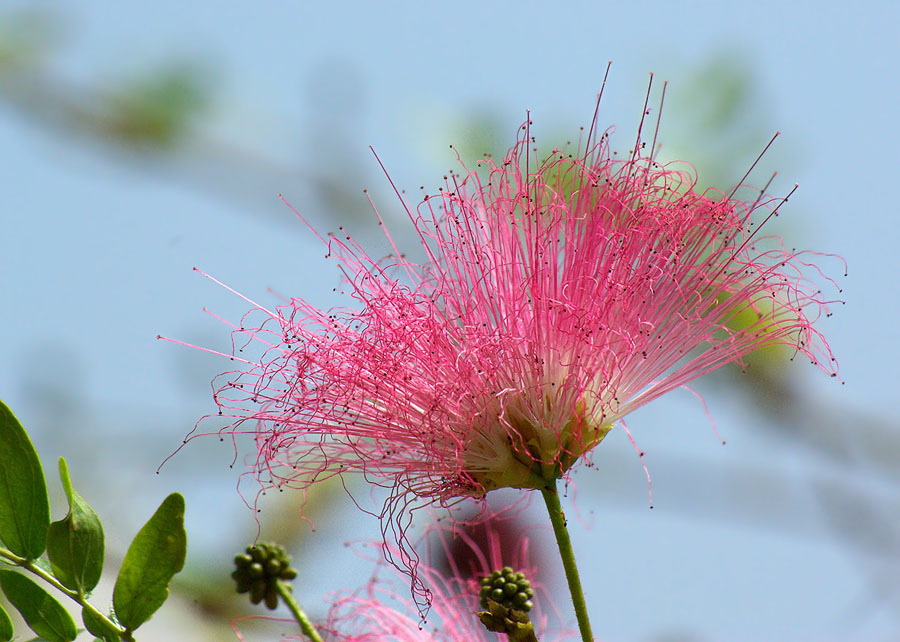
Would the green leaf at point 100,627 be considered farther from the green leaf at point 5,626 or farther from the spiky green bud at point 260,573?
the spiky green bud at point 260,573

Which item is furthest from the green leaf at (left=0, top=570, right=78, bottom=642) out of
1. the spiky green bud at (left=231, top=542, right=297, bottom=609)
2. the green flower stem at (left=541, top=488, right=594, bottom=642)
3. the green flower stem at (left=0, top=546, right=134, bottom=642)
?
the green flower stem at (left=541, top=488, right=594, bottom=642)

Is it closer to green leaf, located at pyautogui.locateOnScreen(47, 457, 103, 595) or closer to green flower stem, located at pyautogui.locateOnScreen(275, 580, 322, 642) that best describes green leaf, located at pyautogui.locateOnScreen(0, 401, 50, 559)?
green leaf, located at pyautogui.locateOnScreen(47, 457, 103, 595)

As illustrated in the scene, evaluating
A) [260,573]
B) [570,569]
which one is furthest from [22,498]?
[570,569]

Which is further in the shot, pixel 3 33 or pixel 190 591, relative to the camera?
pixel 3 33

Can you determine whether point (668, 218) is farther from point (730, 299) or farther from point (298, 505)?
point (298, 505)

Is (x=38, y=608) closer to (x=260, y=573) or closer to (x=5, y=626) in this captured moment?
(x=5, y=626)

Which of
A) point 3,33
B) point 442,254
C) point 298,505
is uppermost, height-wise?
point 3,33

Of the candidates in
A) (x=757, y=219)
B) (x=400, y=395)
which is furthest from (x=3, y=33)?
(x=757, y=219)

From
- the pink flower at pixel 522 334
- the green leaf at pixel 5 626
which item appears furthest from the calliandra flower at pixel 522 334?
the green leaf at pixel 5 626
